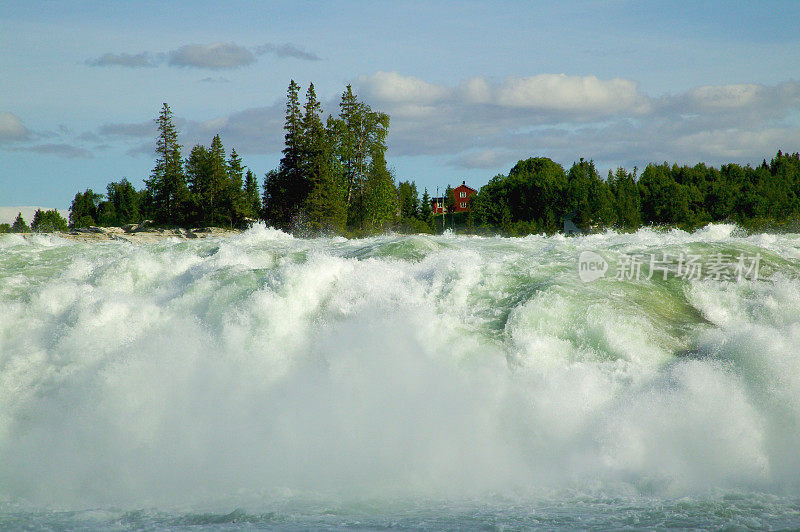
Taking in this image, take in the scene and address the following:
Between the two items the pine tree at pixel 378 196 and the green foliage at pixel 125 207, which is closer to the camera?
the pine tree at pixel 378 196

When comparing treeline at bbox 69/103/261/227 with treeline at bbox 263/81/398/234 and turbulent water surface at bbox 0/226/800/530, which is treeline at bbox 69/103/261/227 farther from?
turbulent water surface at bbox 0/226/800/530

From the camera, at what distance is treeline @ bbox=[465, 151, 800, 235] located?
173 ft

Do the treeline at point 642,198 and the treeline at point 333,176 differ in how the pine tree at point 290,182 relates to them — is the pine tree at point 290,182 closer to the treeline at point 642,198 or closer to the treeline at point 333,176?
the treeline at point 333,176

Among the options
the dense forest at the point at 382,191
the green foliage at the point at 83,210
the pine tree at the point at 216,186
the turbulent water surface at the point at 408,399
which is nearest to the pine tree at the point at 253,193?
the dense forest at the point at 382,191

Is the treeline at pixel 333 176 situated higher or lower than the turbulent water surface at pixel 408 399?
higher

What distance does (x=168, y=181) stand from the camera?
5862 centimetres

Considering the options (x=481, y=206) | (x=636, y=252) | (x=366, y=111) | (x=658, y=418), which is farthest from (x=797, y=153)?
(x=658, y=418)

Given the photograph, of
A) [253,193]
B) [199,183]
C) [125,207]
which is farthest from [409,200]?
[125,207]

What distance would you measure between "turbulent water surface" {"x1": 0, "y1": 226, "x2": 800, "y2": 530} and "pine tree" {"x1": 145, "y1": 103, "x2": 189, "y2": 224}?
50205mm

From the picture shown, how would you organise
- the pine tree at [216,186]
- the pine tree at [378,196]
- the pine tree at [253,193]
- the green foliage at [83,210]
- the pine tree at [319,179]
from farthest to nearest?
the green foliage at [83,210] → the pine tree at [253,193] → the pine tree at [216,186] → the pine tree at [378,196] → the pine tree at [319,179]

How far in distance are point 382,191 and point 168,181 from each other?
2179cm

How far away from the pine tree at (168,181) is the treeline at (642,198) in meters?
23.9

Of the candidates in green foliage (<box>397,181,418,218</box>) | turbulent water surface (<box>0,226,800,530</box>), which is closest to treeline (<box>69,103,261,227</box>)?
green foliage (<box>397,181,418,218</box>)

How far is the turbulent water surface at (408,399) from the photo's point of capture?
6.06 m
